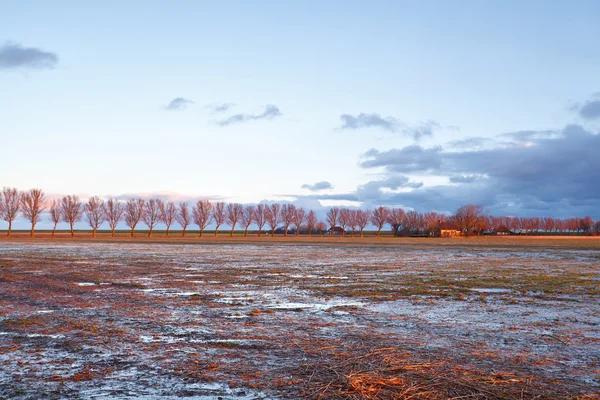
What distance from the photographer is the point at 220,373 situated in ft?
26.9

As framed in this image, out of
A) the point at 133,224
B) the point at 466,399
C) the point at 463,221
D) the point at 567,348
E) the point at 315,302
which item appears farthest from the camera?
the point at 463,221

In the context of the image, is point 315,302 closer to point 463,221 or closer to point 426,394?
point 426,394

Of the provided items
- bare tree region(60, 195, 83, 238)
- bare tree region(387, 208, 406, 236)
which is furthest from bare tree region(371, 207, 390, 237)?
bare tree region(60, 195, 83, 238)

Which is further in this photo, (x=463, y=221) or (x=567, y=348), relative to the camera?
(x=463, y=221)

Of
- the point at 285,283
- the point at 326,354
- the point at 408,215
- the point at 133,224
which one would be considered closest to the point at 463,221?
the point at 408,215

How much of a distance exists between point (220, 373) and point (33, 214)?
13627 cm

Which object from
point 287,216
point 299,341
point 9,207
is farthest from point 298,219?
point 299,341

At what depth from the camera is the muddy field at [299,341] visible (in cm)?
748

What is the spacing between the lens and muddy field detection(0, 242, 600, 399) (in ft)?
24.5

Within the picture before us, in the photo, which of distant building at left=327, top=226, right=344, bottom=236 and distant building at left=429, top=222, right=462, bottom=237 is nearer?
distant building at left=429, top=222, right=462, bottom=237

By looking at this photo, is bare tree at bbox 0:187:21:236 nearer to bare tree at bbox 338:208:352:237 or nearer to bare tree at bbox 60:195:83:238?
bare tree at bbox 60:195:83:238

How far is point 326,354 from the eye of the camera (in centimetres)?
930

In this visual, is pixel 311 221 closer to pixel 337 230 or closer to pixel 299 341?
pixel 337 230

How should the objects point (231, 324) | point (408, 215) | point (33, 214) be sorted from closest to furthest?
point (231, 324)
point (33, 214)
point (408, 215)
